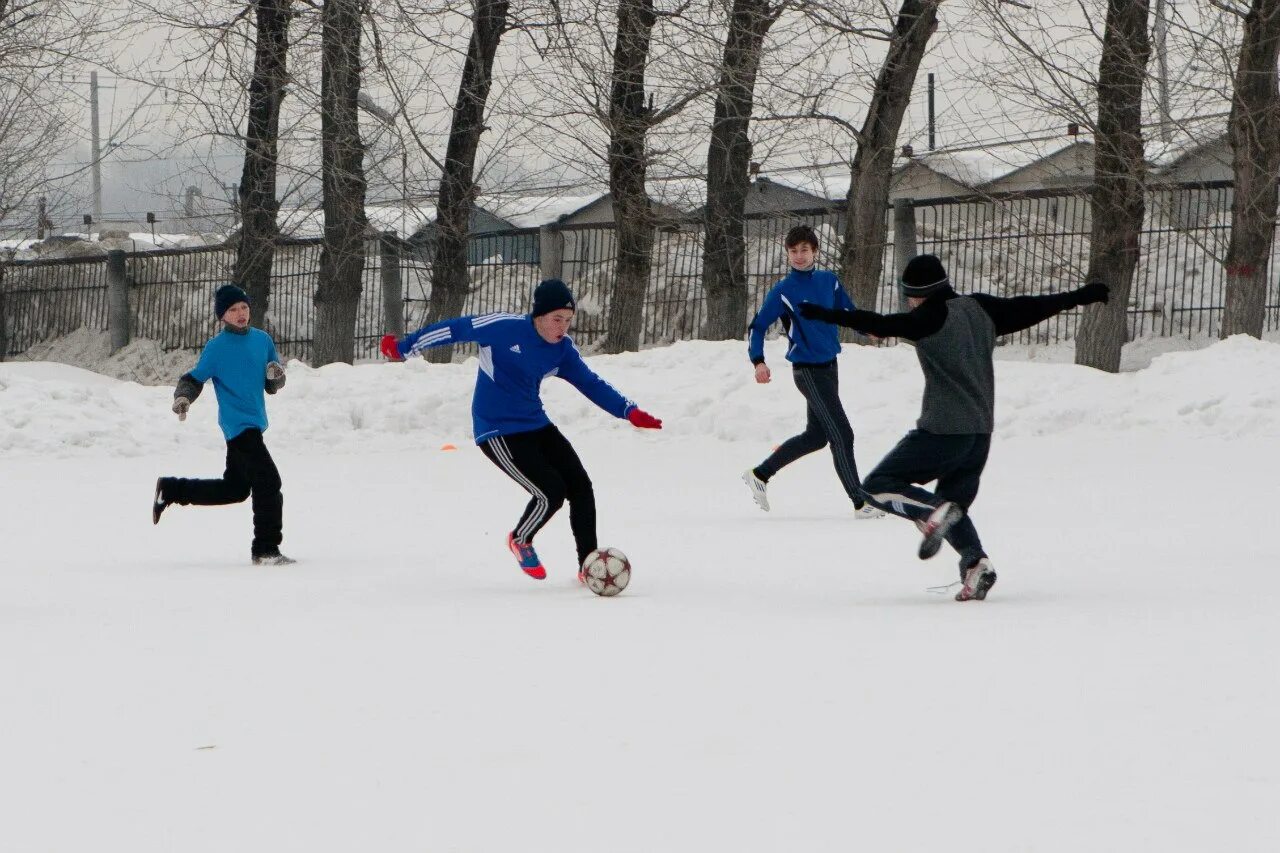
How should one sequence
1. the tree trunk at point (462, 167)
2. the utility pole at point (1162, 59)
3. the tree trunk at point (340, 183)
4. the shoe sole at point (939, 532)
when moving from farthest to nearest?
1. the tree trunk at point (462, 167)
2. the tree trunk at point (340, 183)
3. the utility pole at point (1162, 59)
4. the shoe sole at point (939, 532)

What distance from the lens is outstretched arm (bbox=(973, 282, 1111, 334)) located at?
7.28 meters

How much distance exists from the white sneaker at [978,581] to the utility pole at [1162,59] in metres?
12.0

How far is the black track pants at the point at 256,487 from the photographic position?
9141 millimetres

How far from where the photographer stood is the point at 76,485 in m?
13.5

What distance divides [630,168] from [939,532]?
47.2 feet

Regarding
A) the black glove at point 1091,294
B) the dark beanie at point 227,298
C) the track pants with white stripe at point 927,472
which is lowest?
the track pants with white stripe at point 927,472

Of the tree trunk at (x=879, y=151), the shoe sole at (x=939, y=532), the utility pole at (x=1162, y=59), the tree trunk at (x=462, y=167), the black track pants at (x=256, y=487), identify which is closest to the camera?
the shoe sole at (x=939, y=532)

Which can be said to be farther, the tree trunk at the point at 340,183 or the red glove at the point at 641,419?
the tree trunk at the point at 340,183

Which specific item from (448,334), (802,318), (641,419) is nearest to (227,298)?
(448,334)

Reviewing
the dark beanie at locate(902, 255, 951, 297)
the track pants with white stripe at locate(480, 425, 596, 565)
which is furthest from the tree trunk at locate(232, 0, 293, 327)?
the dark beanie at locate(902, 255, 951, 297)

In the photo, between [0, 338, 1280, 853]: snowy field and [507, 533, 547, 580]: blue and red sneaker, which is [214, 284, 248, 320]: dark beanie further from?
[507, 533, 547, 580]: blue and red sneaker

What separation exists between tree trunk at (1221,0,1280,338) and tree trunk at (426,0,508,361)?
903 cm

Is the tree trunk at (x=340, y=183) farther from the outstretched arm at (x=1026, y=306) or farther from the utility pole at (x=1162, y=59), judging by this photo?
the outstretched arm at (x=1026, y=306)

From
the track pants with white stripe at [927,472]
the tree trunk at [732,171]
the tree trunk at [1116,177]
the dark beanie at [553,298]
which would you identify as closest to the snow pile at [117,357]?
the tree trunk at [732,171]
